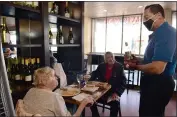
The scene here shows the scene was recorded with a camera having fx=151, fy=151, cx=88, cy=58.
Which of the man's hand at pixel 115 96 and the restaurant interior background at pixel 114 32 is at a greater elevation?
the restaurant interior background at pixel 114 32

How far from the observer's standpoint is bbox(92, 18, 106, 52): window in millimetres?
6652

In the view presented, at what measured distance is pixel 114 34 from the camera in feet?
21.2

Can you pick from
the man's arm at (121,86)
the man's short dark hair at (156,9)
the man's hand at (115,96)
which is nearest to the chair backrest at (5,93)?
the man's short dark hair at (156,9)

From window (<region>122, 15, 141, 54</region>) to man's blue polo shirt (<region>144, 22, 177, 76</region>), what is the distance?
4798mm

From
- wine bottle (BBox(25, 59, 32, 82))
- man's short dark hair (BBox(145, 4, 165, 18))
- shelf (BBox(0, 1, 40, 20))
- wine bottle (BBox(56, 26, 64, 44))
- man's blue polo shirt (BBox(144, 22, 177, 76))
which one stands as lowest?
wine bottle (BBox(25, 59, 32, 82))

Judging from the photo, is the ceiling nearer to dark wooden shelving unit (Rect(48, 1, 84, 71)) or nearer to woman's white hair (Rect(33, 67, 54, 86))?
dark wooden shelving unit (Rect(48, 1, 84, 71))

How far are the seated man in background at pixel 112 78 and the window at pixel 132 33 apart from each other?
371cm

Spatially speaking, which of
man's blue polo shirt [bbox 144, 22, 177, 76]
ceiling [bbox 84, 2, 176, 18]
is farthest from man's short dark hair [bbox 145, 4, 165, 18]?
ceiling [bbox 84, 2, 176, 18]

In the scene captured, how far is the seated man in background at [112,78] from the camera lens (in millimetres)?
2344

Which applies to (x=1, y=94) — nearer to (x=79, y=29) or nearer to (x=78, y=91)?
(x=78, y=91)

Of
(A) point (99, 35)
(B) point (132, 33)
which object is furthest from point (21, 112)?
(A) point (99, 35)

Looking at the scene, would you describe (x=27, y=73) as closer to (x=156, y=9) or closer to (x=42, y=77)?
(x=42, y=77)

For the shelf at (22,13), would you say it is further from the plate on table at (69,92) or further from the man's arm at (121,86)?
the man's arm at (121,86)

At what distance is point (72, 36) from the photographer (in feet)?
8.31
